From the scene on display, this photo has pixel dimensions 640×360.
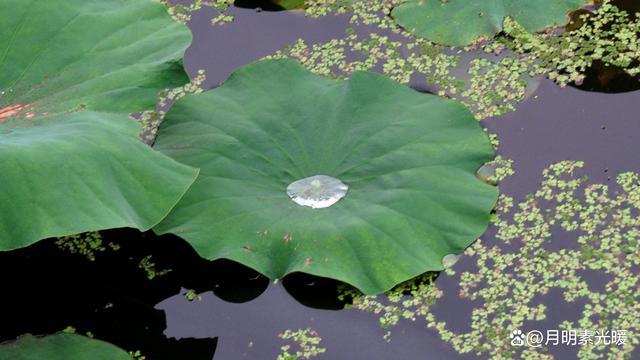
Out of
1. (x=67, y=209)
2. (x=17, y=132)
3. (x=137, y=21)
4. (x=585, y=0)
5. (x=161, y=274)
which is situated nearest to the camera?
(x=67, y=209)

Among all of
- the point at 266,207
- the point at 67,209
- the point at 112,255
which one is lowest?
the point at 112,255

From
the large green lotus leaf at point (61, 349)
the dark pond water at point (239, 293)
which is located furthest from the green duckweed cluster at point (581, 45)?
the large green lotus leaf at point (61, 349)

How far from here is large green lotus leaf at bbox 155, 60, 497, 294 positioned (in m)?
2.38

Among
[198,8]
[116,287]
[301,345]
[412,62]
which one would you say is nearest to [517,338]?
[301,345]

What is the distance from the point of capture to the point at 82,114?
2.43 metres

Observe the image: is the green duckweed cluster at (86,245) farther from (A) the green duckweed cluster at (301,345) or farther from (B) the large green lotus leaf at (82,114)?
(A) the green duckweed cluster at (301,345)

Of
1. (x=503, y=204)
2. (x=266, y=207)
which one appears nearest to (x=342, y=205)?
(x=266, y=207)

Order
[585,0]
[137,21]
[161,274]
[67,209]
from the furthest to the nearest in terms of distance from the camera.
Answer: [585,0]
[137,21]
[161,274]
[67,209]

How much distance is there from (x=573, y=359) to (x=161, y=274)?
3.41 feet

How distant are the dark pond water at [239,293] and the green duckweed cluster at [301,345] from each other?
18 mm

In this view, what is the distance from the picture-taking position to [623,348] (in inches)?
89.7

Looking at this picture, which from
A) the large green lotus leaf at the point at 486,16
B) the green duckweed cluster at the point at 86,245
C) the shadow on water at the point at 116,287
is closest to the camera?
the shadow on water at the point at 116,287

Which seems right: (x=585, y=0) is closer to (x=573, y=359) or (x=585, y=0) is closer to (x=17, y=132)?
(x=573, y=359)

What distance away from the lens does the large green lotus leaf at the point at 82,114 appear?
2.17 metres
